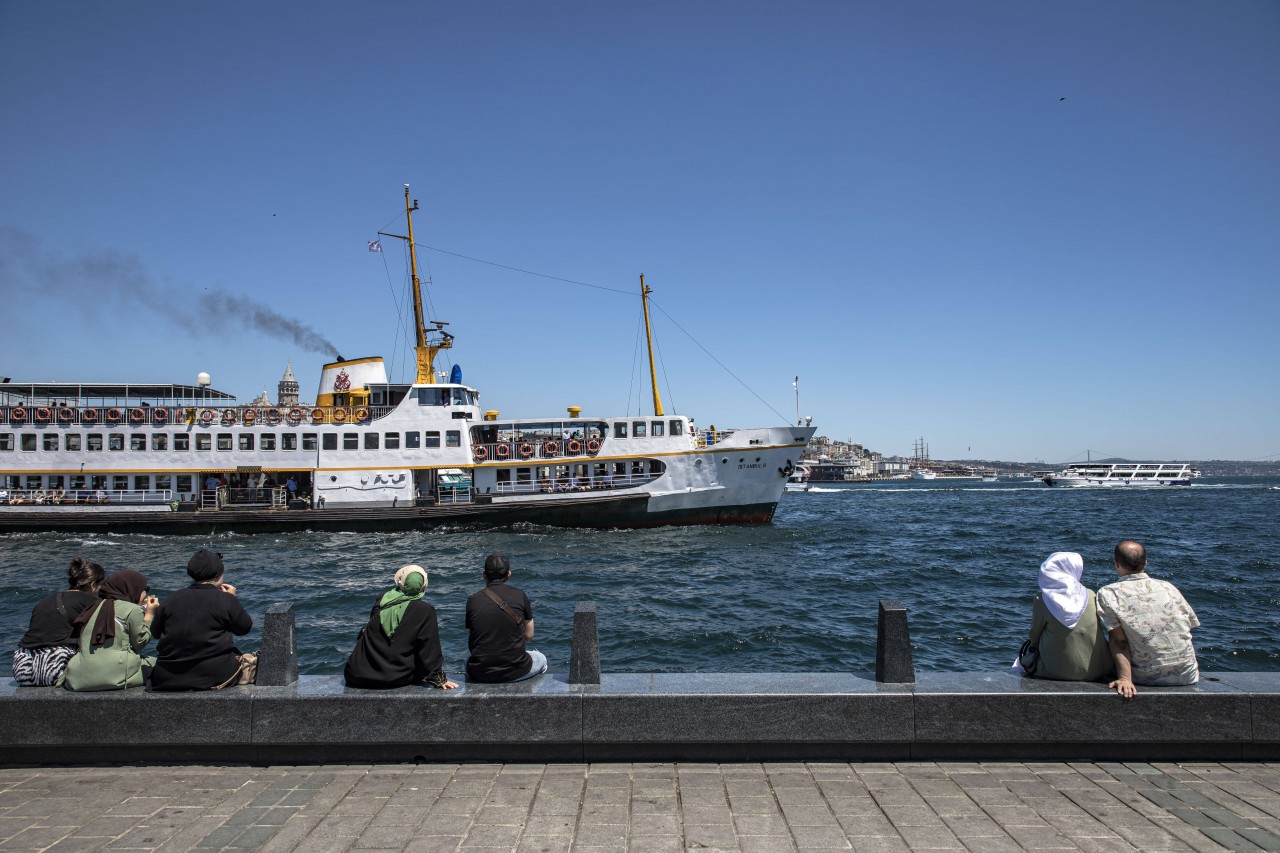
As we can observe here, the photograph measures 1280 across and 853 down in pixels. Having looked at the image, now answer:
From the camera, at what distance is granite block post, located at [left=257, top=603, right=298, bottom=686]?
5.92 meters

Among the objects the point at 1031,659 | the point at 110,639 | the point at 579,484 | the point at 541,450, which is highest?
the point at 541,450

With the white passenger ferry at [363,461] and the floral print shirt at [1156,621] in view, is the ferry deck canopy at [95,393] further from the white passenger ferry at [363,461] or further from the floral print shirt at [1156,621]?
the floral print shirt at [1156,621]

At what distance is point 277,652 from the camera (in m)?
5.94

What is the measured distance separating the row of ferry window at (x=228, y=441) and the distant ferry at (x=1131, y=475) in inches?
4058

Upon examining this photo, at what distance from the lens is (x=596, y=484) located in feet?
116

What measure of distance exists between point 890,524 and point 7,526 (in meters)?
43.2

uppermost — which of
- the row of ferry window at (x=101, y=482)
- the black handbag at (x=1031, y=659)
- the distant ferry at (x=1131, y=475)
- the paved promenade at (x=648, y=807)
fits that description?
the row of ferry window at (x=101, y=482)

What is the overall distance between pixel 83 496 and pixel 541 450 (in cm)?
2082

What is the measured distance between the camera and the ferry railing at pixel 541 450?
35625 mm

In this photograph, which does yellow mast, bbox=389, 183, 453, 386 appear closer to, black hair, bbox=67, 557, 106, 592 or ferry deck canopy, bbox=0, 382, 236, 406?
ferry deck canopy, bbox=0, 382, 236, 406

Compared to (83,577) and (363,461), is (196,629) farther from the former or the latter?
(363,461)

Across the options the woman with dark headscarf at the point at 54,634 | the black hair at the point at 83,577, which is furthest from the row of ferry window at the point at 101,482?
the black hair at the point at 83,577

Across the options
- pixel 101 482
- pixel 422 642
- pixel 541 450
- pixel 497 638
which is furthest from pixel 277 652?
pixel 101 482

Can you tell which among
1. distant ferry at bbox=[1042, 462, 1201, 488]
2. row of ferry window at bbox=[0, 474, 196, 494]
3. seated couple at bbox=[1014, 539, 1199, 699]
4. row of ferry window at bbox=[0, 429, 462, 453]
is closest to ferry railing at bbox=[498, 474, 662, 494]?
row of ferry window at bbox=[0, 429, 462, 453]
